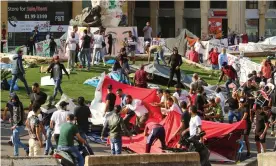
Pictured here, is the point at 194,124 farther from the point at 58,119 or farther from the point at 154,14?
the point at 154,14

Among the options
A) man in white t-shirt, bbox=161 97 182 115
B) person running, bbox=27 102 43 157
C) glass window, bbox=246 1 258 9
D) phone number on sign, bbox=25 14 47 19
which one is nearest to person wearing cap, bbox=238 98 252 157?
man in white t-shirt, bbox=161 97 182 115

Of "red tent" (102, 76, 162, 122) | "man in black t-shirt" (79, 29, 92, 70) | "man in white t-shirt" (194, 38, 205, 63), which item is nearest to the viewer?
"red tent" (102, 76, 162, 122)

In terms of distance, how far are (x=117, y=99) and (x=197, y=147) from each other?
5.95 metres

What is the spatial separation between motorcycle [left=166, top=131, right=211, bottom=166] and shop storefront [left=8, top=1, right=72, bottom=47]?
45976 millimetres

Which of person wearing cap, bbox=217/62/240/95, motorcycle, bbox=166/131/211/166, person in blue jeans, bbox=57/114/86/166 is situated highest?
person wearing cap, bbox=217/62/240/95

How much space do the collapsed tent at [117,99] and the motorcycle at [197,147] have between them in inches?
122

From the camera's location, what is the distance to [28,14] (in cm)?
6581

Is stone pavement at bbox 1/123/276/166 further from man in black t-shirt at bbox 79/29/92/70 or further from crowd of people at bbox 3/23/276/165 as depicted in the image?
man in black t-shirt at bbox 79/29/92/70

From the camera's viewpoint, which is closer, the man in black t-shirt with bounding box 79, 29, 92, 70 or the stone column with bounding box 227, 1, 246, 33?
the man in black t-shirt with bounding box 79, 29, 92, 70

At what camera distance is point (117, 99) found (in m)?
23.0

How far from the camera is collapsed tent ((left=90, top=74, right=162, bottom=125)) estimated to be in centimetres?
2220

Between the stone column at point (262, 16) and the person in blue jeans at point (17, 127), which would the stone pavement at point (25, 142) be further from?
the stone column at point (262, 16)

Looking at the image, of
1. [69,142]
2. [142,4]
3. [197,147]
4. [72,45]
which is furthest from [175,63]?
[142,4]

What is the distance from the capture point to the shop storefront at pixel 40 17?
64625mm
